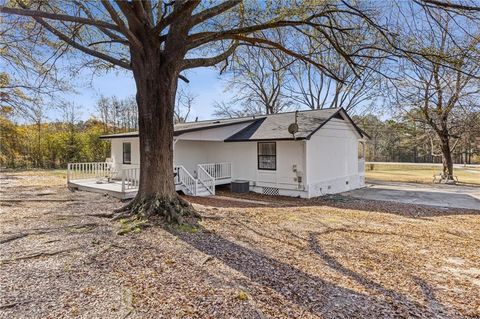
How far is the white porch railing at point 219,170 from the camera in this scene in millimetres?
13953

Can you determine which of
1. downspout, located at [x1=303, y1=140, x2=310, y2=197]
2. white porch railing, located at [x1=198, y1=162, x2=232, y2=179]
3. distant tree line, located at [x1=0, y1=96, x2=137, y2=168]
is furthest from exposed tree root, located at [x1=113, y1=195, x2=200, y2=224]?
distant tree line, located at [x1=0, y1=96, x2=137, y2=168]

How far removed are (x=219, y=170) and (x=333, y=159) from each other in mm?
5612

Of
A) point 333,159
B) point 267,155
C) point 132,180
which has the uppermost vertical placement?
point 267,155

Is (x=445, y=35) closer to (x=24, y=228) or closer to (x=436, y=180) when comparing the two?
(x=24, y=228)

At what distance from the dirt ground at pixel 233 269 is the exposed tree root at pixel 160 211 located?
13.9 inches

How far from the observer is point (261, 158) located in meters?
13.8

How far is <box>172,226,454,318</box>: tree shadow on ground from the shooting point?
3055 mm

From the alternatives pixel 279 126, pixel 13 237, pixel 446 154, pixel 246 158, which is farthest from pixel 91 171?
pixel 446 154

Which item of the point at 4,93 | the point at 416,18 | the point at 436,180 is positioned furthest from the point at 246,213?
the point at 436,180

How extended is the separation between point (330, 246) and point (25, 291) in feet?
15.2

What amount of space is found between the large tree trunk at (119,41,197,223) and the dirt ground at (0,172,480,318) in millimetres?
805

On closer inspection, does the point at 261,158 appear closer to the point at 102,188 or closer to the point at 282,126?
the point at 282,126

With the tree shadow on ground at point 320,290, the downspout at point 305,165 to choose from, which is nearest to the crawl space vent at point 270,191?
the downspout at point 305,165

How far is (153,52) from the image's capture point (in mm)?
6512
